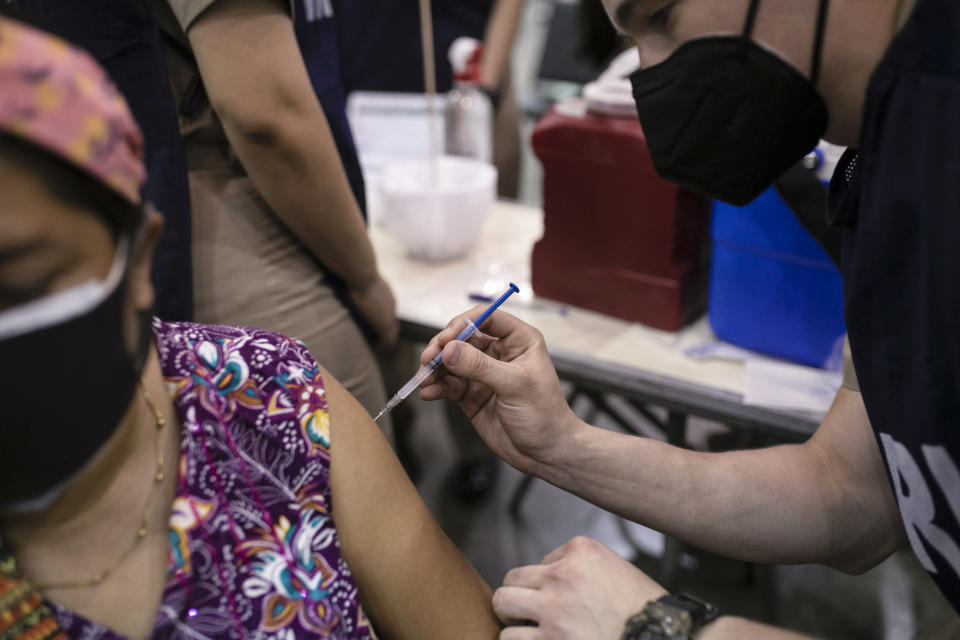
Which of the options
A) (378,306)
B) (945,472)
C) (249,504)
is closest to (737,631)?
(945,472)

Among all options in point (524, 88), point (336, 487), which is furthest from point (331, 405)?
point (524, 88)

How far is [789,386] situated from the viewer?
1659mm

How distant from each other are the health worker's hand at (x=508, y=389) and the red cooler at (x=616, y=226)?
0.68 meters

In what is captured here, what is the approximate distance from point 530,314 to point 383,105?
1223mm

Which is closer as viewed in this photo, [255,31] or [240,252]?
[255,31]

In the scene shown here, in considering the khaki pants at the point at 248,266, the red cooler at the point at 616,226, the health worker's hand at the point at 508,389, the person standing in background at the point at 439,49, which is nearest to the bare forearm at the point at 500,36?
the person standing in background at the point at 439,49

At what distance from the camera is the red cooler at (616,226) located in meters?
1.81

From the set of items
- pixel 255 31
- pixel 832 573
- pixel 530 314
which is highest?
pixel 255 31

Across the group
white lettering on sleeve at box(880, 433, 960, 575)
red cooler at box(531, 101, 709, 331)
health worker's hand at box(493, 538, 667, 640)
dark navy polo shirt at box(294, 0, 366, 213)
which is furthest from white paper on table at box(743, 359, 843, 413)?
dark navy polo shirt at box(294, 0, 366, 213)

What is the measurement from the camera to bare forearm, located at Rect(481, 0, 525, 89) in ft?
11.0

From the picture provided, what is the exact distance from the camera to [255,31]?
1316 mm

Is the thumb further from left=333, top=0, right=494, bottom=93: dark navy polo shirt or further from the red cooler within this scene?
left=333, top=0, right=494, bottom=93: dark navy polo shirt

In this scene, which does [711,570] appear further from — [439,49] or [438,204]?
[439,49]

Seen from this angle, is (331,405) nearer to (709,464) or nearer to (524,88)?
(709,464)
